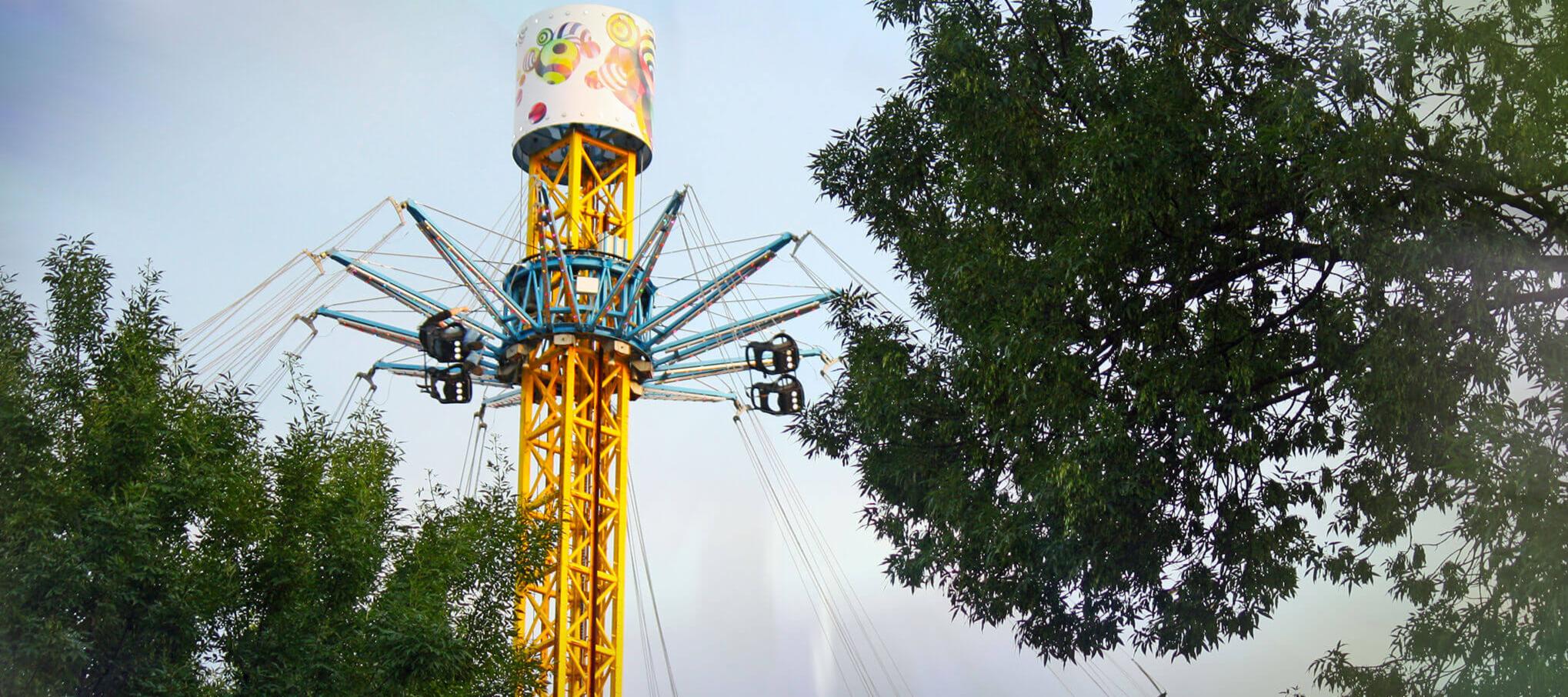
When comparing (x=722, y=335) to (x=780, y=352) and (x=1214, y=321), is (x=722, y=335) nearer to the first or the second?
(x=780, y=352)

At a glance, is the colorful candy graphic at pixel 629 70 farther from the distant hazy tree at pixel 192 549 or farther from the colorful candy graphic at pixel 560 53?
A: the distant hazy tree at pixel 192 549

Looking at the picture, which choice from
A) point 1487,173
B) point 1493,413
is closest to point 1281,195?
point 1487,173

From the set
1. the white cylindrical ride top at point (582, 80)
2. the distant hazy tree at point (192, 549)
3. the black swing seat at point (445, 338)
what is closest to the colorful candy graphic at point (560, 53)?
the white cylindrical ride top at point (582, 80)

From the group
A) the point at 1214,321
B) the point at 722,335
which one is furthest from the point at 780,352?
the point at 1214,321

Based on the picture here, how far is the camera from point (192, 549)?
44.5 feet

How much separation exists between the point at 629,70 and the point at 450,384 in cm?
623

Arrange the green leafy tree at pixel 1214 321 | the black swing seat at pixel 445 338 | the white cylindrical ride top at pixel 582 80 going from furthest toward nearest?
the white cylindrical ride top at pixel 582 80 → the black swing seat at pixel 445 338 → the green leafy tree at pixel 1214 321

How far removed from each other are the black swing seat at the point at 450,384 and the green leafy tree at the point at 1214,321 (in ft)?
37.4

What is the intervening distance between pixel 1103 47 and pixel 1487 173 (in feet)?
11.4

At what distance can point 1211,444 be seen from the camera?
39.0 feet

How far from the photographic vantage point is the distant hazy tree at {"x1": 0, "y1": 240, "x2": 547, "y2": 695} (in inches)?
495

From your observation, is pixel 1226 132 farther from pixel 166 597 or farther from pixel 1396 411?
pixel 166 597

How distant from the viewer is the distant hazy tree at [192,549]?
12.6 metres

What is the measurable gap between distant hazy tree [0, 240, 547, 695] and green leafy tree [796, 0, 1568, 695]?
4.19m
